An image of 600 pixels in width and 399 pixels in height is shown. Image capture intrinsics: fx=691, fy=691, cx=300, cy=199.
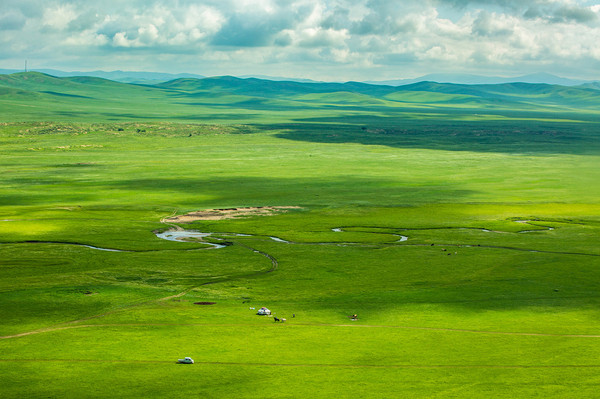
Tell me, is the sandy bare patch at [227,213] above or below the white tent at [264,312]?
below

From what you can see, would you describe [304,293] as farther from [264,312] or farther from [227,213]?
[227,213]

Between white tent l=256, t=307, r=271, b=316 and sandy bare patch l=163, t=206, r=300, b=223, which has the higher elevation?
white tent l=256, t=307, r=271, b=316

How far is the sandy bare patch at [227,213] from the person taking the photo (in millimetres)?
110062

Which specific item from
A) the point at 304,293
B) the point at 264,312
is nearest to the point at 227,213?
the point at 304,293

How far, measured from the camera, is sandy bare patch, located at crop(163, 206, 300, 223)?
110062 millimetres

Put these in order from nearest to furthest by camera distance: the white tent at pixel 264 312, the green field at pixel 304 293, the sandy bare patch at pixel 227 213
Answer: the green field at pixel 304 293, the white tent at pixel 264 312, the sandy bare patch at pixel 227 213

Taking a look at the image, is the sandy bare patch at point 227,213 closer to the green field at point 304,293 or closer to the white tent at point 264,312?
the green field at point 304,293

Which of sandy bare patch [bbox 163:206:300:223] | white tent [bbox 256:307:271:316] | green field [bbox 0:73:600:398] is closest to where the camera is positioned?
green field [bbox 0:73:600:398]

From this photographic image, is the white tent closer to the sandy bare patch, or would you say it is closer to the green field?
the green field

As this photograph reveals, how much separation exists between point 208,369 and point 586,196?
4353 inches

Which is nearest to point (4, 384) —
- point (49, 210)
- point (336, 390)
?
point (336, 390)

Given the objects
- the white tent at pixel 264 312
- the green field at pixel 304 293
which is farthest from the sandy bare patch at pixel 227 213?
the white tent at pixel 264 312

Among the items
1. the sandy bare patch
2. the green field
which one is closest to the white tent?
the green field

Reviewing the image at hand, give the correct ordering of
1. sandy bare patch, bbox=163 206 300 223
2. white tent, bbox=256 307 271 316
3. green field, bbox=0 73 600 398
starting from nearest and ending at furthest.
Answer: green field, bbox=0 73 600 398
white tent, bbox=256 307 271 316
sandy bare patch, bbox=163 206 300 223
